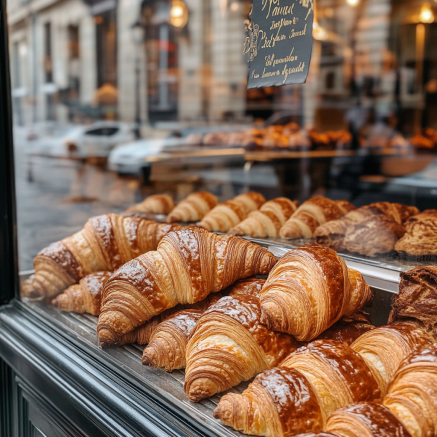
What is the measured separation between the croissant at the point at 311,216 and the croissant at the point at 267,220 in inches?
2.0

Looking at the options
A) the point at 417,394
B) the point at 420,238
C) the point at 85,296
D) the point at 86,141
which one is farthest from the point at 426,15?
the point at 417,394

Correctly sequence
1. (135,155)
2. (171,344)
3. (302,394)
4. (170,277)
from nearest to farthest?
(302,394) < (171,344) < (170,277) < (135,155)

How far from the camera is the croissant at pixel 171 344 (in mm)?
1392

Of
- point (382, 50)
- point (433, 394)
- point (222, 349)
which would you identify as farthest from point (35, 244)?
point (382, 50)

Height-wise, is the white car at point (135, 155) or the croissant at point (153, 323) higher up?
the white car at point (135, 155)

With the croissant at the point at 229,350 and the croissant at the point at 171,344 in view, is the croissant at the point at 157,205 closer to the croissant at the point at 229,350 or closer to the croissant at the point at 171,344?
the croissant at the point at 171,344

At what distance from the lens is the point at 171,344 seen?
1.39m

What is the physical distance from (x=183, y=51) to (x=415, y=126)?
233 inches

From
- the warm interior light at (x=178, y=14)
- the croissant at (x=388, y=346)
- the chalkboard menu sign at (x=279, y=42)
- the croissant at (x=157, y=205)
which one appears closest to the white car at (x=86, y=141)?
the warm interior light at (x=178, y=14)

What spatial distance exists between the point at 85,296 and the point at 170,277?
0.52 m

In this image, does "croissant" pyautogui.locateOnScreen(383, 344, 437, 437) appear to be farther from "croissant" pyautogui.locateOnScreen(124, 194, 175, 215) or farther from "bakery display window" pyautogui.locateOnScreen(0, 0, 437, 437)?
"croissant" pyautogui.locateOnScreen(124, 194, 175, 215)

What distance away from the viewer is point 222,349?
3.95 ft

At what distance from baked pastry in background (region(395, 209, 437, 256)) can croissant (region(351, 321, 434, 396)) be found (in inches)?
19.8

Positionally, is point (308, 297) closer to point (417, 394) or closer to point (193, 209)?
point (417, 394)
